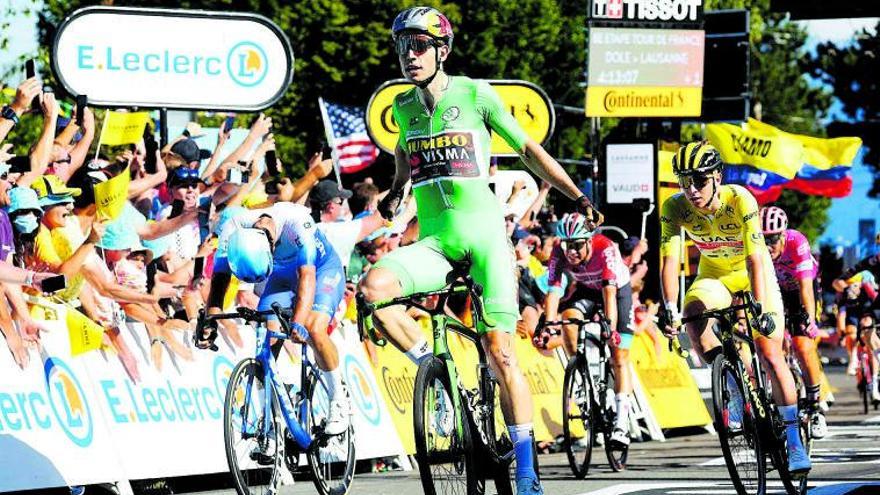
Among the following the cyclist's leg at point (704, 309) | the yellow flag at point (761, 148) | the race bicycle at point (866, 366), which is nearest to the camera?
the cyclist's leg at point (704, 309)

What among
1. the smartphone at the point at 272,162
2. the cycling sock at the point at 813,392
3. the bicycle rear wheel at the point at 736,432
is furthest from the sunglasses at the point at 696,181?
the smartphone at the point at 272,162

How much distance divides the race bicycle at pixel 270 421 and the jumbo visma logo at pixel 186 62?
6247 millimetres

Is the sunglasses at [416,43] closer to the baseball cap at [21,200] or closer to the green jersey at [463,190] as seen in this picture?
the green jersey at [463,190]

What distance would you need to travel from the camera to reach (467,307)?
1633 centimetres

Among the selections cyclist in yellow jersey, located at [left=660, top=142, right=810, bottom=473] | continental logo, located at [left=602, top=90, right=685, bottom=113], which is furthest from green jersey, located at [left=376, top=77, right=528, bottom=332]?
continental logo, located at [left=602, top=90, right=685, bottom=113]

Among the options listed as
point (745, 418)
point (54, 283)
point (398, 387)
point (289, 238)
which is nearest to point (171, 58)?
point (398, 387)

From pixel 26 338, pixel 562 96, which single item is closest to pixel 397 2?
pixel 562 96

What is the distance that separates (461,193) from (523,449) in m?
1.26

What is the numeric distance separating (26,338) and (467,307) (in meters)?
5.90

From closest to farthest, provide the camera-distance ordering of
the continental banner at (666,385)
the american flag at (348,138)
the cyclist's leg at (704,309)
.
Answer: the cyclist's leg at (704,309), the continental banner at (666,385), the american flag at (348,138)

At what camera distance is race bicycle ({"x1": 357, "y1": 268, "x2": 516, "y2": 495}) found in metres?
8.34

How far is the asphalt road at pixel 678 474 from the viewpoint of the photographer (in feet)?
38.3

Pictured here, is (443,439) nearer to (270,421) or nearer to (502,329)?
(502,329)

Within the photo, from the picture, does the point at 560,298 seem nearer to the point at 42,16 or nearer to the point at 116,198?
the point at 116,198
